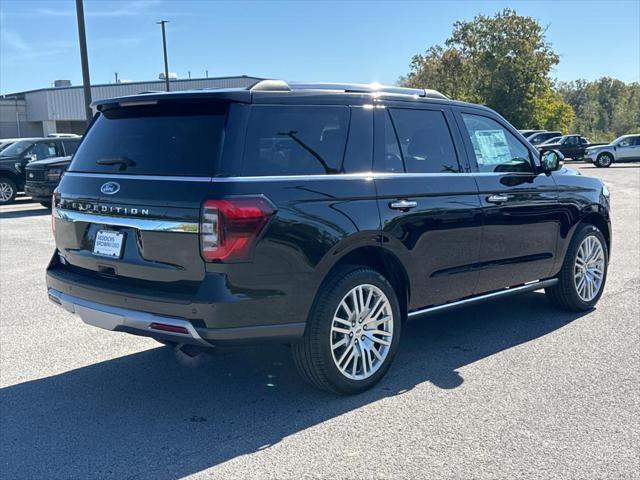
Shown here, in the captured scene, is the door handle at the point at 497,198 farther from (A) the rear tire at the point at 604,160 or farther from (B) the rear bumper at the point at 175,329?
(A) the rear tire at the point at 604,160

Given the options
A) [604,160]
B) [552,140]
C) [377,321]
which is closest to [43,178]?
[377,321]

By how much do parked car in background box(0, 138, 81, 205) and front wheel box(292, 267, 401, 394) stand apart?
14892 millimetres

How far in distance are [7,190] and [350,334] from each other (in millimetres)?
→ 15807

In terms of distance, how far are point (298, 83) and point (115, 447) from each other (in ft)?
8.53

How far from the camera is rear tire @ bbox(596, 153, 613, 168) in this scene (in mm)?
34656

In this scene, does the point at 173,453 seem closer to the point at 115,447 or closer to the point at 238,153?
the point at 115,447

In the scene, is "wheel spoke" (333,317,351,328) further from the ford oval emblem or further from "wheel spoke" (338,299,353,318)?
the ford oval emblem

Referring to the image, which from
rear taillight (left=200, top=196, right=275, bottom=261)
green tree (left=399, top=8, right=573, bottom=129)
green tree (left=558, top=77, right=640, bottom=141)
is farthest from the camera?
green tree (left=558, top=77, right=640, bottom=141)

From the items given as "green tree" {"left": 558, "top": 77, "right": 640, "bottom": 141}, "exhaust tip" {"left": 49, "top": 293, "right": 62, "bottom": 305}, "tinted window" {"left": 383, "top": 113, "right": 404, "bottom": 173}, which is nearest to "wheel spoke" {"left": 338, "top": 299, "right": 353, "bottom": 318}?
"tinted window" {"left": 383, "top": 113, "right": 404, "bottom": 173}

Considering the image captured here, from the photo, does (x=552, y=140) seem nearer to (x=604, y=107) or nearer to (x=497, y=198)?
(x=497, y=198)

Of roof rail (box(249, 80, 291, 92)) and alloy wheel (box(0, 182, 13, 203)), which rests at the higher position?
roof rail (box(249, 80, 291, 92))

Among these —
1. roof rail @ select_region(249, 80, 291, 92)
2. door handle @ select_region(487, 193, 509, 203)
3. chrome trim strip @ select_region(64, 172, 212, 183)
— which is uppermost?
roof rail @ select_region(249, 80, 291, 92)

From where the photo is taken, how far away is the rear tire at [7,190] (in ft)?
56.5

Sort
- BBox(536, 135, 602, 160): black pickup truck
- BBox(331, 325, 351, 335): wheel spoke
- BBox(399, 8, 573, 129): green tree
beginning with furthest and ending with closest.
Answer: BBox(399, 8, 573, 129): green tree, BBox(536, 135, 602, 160): black pickup truck, BBox(331, 325, 351, 335): wheel spoke
